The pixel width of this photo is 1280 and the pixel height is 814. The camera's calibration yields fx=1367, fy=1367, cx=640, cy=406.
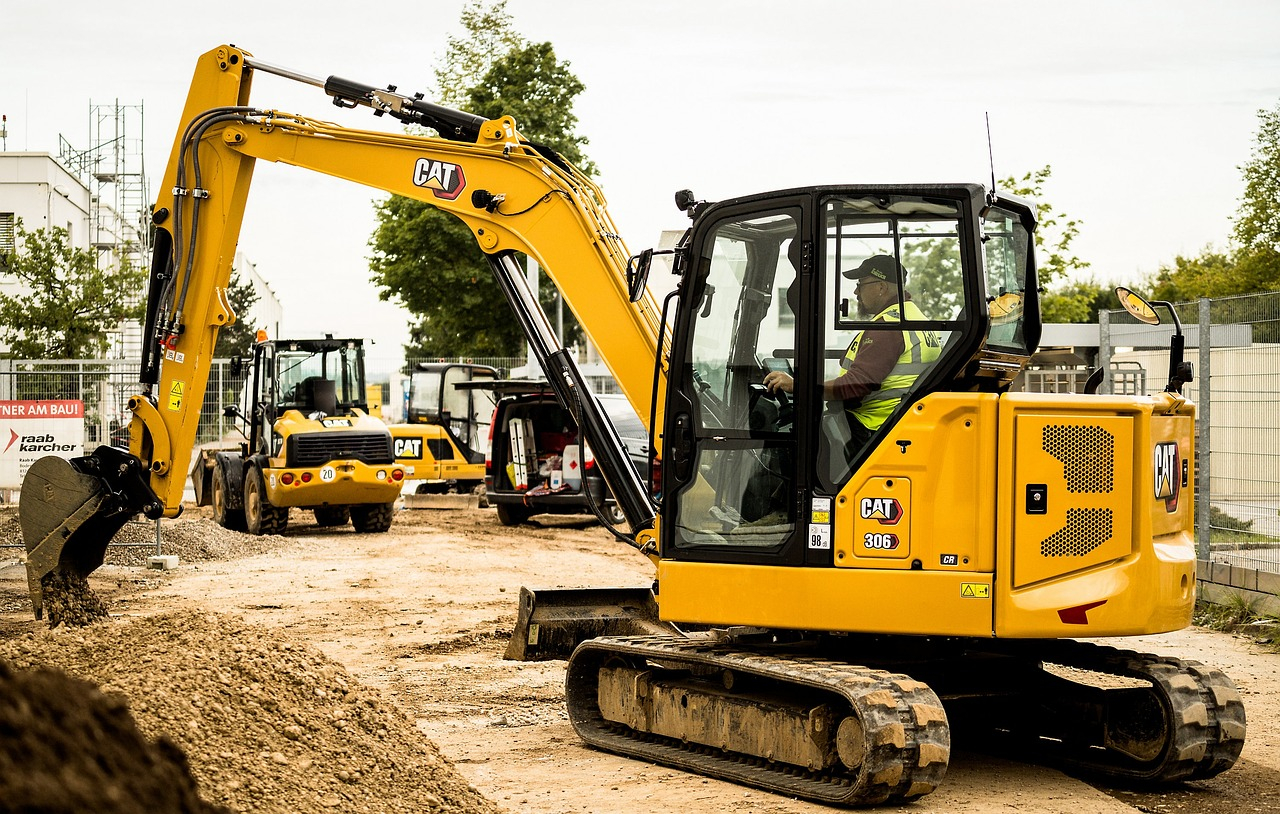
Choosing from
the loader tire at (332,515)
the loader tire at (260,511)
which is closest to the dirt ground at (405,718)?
the loader tire at (260,511)

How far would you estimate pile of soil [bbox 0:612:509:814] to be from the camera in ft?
17.0

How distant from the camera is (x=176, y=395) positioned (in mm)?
9883

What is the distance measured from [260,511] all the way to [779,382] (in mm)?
13367

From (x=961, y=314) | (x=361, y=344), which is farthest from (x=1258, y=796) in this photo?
(x=361, y=344)

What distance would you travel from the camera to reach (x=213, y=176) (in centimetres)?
998

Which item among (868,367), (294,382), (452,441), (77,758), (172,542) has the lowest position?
(172,542)

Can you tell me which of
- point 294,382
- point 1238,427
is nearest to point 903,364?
point 1238,427

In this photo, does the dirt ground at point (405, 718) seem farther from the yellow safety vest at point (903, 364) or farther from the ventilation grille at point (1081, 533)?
the yellow safety vest at point (903, 364)

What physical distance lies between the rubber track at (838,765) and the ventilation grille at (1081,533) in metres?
0.91

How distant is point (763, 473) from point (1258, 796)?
2.74 meters

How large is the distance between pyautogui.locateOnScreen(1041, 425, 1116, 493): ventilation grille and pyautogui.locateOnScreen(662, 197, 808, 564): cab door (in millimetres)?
1179

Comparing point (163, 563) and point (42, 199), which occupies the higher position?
point (42, 199)

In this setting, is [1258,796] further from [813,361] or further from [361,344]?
[361,344]

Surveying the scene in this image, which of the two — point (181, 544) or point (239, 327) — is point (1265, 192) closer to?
point (181, 544)
